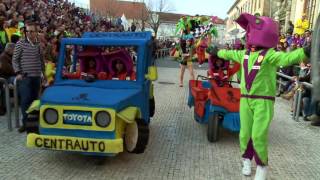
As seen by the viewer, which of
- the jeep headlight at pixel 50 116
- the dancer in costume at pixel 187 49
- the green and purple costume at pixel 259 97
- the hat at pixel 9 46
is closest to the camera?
the green and purple costume at pixel 259 97

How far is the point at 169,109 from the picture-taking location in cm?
908

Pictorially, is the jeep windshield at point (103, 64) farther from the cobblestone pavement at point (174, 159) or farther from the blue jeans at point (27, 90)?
the cobblestone pavement at point (174, 159)

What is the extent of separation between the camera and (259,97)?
4672 millimetres

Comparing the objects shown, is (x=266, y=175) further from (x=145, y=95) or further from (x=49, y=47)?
(x=49, y=47)

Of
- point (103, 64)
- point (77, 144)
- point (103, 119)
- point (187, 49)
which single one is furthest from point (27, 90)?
point (187, 49)

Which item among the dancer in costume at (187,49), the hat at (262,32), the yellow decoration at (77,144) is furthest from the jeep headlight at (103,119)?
the dancer in costume at (187,49)

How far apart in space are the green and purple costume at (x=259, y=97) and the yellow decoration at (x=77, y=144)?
1.52m

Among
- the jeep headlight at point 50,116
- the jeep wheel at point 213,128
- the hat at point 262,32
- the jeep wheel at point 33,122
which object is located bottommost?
the jeep wheel at point 213,128

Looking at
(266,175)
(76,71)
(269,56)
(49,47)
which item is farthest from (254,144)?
(49,47)

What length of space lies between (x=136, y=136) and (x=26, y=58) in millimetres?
2609

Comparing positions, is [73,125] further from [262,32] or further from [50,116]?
[262,32]

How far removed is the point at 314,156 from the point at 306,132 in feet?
5.11

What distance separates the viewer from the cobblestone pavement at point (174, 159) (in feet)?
16.4

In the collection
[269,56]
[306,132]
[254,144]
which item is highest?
[269,56]
